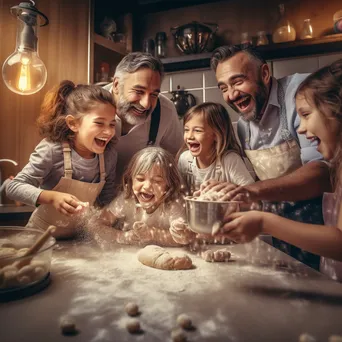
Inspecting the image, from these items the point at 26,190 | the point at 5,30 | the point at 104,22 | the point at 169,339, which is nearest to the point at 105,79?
the point at 104,22

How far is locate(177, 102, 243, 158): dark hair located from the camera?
91 cm

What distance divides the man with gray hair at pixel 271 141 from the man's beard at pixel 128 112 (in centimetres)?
27

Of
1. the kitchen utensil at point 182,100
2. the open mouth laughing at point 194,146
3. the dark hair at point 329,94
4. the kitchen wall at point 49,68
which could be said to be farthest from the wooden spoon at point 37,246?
the kitchen wall at point 49,68

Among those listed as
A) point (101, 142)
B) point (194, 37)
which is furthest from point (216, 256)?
point (194, 37)

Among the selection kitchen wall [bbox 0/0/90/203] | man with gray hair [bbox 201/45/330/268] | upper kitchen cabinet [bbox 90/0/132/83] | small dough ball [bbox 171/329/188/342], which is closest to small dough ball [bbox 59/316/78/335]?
small dough ball [bbox 171/329/188/342]

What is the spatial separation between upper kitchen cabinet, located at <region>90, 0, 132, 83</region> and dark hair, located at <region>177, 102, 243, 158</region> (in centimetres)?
71

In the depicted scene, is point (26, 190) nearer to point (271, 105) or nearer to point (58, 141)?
point (58, 141)

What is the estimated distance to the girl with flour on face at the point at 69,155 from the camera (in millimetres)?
Result: 953

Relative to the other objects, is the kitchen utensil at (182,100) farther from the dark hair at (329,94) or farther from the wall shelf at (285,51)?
the dark hair at (329,94)

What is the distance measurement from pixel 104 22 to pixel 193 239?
1.21 metres

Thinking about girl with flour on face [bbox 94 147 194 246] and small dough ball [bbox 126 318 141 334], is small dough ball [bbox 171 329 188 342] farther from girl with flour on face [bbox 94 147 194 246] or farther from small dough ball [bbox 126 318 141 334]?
girl with flour on face [bbox 94 147 194 246]

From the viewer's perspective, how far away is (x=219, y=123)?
919 mm

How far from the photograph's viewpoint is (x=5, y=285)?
0.52m

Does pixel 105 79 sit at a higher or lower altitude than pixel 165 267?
higher
